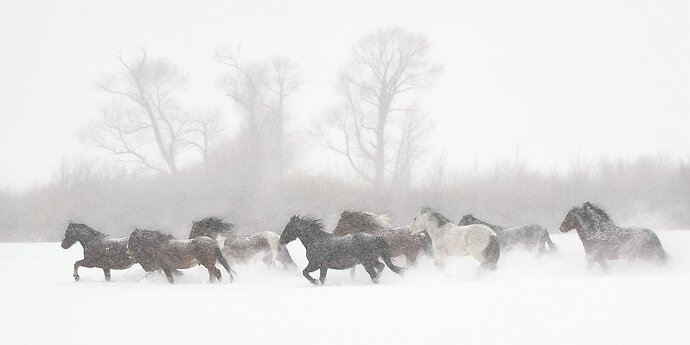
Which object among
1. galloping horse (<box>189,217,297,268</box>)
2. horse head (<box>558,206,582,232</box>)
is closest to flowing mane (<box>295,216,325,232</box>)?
galloping horse (<box>189,217,297,268</box>)

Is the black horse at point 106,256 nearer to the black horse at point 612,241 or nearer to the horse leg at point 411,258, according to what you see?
the horse leg at point 411,258

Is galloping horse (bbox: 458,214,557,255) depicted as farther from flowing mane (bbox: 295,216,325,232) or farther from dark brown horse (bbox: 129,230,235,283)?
dark brown horse (bbox: 129,230,235,283)

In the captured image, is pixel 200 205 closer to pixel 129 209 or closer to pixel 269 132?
pixel 129 209

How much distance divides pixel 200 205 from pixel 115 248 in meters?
16.1

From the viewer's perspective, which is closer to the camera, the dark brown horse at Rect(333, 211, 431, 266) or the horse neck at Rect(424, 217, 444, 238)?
the horse neck at Rect(424, 217, 444, 238)

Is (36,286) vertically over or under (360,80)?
under

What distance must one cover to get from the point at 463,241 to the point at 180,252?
4.78 m

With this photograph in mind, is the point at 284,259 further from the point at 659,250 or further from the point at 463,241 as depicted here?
the point at 659,250

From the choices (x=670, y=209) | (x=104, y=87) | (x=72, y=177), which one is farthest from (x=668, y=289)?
(x=104, y=87)

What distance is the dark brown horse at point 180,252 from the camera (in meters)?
11.3

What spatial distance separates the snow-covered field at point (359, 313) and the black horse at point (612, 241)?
15.0 inches

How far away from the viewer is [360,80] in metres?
32.8

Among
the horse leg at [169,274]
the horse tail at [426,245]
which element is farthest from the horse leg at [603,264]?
the horse leg at [169,274]

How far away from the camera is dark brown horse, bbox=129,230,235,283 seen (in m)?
11.3
